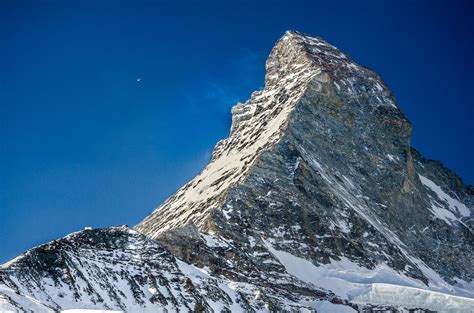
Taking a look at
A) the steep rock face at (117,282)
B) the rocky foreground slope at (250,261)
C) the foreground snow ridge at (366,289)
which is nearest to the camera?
the steep rock face at (117,282)

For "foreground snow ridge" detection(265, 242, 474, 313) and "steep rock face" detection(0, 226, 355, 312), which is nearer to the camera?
"steep rock face" detection(0, 226, 355, 312)

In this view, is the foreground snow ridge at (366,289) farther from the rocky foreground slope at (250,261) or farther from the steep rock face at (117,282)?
the steep rock face at (117,282)

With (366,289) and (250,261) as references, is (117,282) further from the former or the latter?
(366,289)

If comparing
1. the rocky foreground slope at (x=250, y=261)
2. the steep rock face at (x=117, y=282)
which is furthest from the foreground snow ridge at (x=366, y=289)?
the steep rock face at (x=117, y=282)

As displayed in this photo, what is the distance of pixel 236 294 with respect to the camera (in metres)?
132

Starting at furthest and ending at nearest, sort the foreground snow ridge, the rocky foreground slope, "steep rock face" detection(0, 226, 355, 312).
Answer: the foreground snow ridge, the rocky foreground slope, "steep rock face" detection(0, 226, 355, 312)

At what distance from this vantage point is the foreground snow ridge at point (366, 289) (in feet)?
527

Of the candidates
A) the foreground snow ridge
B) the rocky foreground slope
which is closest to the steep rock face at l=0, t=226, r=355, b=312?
the rocky foreground slope

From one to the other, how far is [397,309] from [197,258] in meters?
33.3

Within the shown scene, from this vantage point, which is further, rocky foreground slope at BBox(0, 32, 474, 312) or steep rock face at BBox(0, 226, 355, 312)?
rocky foreground slope at BBox(0, 32, 474, 312)

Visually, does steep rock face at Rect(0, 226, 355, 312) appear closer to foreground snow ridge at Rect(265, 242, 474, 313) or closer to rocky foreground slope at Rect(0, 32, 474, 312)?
rocky foreground slope at Rect(0, 32, 474, 312)

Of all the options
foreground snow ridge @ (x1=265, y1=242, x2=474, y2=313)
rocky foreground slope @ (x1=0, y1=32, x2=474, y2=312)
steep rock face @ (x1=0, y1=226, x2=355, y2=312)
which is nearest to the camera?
steep rock face @ (x1=0, y1=226, x2=355, y2=312)

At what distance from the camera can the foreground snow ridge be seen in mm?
160500

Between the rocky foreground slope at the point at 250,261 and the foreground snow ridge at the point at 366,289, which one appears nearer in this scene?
the rocky foreground slope at the point at 250,261
